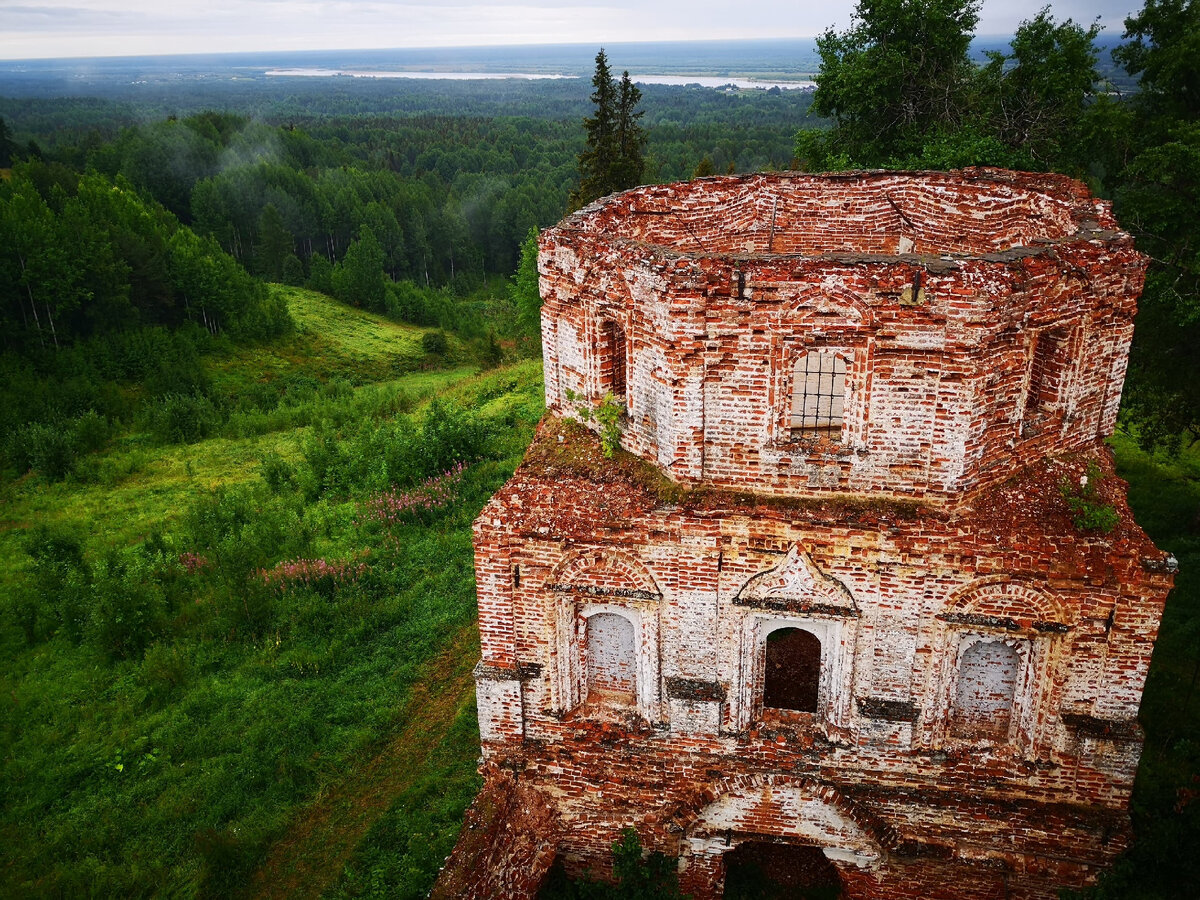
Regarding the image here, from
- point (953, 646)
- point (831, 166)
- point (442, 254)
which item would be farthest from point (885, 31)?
point (442, 254)

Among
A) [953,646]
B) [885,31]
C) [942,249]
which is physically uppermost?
[885,31]

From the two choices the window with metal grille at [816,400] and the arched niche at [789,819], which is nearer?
the arched niche at [789,819]

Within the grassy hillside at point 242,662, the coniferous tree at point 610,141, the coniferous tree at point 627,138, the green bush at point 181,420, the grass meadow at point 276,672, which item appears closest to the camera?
the grass meadow at point 276,672

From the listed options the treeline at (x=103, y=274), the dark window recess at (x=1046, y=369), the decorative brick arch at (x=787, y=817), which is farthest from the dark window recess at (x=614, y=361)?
the treeline at (x=103, y=274)

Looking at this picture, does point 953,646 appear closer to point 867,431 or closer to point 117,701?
point 867,431

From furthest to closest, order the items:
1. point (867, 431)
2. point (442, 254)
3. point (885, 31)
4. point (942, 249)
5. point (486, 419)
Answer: point (442, 254) < point (486, 419) < point (885, 31) < point (942, 249) < point (867, 431)

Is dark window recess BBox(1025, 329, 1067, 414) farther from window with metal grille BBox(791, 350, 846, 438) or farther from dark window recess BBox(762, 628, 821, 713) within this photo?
dark window recess BBox(762, 628, 821, 713)

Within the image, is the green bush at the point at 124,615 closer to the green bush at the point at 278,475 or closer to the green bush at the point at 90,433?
the green bush at the point at 278,475
